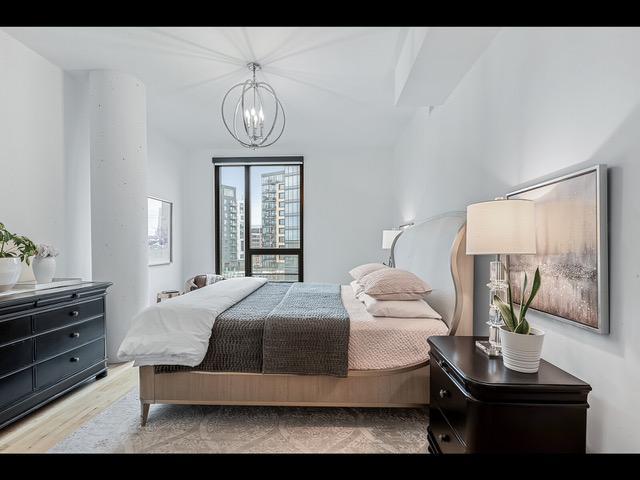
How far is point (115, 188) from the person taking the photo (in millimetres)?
3148

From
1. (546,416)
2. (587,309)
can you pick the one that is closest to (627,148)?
(587,309)

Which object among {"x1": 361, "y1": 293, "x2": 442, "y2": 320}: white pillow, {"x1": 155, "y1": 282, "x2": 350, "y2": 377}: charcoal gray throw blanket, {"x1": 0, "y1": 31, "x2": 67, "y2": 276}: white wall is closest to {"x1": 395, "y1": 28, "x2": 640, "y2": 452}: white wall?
{"x1": 361, "y1": 293, "x2": 442, "y2": 320}: white pillow

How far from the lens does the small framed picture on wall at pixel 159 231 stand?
174 inches

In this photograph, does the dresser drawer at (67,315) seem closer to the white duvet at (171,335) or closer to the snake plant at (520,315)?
the white duvet at (171,335)

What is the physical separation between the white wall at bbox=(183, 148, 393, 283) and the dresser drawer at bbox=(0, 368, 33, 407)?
3245 mm

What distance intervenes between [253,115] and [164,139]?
7.96 ft

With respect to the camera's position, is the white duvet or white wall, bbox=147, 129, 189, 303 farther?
white wall, bbox=147, 129, 189, 303

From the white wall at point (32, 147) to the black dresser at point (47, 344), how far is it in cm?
67

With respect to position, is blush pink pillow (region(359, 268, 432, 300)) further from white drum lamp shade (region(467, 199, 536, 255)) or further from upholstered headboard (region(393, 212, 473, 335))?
white drum lamp shade (region(467, 199, 536, 255))

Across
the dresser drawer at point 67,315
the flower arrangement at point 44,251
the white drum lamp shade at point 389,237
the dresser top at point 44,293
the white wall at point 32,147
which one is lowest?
the dresser drawer at point 67,315

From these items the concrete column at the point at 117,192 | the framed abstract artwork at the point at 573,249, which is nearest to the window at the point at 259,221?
the concrete column at the point at 117,192

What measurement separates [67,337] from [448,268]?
8.85ft

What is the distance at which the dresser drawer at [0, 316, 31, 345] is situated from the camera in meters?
2.00
